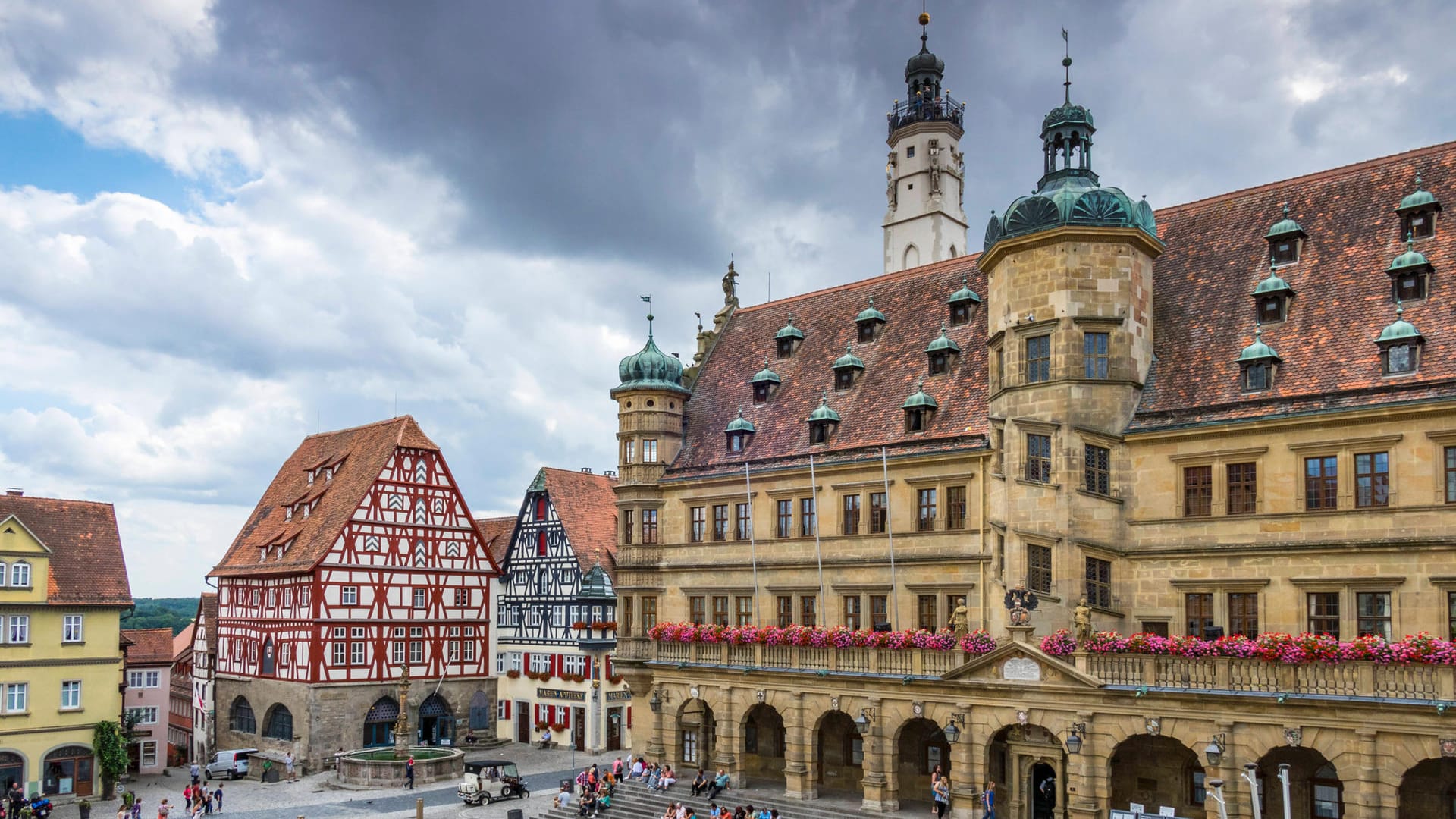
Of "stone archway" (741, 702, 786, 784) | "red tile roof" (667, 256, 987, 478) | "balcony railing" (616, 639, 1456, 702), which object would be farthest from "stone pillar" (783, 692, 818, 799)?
"red tile roof" (667, 256, 987, 478)

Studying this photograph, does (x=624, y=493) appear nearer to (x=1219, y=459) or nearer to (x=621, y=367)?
(x=621, y=367)

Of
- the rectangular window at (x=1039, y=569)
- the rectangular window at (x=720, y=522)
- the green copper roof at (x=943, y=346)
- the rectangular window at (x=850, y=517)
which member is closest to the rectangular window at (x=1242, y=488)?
the rectangular window at (x=1039, y=569)

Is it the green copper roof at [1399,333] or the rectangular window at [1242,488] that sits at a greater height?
the green copper roof at [1399,333]

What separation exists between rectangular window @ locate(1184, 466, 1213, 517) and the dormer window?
14369 millimetres

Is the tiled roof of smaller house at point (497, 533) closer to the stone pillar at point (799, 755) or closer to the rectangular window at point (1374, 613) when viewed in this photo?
the stone pillar at point (799, 755)

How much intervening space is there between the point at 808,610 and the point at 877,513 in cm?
451

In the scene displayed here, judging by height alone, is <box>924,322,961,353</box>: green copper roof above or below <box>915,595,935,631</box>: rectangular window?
above

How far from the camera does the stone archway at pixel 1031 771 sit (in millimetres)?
32344

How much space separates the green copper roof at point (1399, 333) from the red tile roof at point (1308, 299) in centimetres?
55

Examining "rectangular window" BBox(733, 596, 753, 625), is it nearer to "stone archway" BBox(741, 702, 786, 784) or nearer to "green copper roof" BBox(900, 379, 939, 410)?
"stone archway" BBox(741, 702, 786, 784)

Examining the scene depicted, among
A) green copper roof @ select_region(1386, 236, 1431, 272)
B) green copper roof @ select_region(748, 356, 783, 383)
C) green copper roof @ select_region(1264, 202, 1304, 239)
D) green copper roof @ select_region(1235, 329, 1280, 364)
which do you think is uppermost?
green copper roof @ select_region(1264, 202, 1304, 239)

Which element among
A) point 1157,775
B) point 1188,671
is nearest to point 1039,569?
point 1188,671

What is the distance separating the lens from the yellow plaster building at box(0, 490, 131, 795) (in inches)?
1847

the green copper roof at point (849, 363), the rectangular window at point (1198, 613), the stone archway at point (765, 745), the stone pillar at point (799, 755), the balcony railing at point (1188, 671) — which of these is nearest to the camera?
the balcony railing at point (1188, 671)
